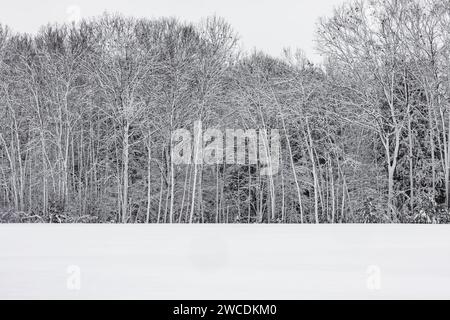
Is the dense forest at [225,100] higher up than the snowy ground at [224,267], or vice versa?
the dense forest at [225,100]

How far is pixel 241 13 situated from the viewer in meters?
36.0

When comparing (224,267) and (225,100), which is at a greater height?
(225,100)

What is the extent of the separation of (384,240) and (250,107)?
1975cm

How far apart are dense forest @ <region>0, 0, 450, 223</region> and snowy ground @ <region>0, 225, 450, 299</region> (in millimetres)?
10529

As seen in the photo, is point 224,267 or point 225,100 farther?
point 225,100

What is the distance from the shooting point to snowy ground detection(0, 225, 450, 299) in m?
9.01

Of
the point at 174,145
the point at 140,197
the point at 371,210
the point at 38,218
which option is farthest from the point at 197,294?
the point at 140,197

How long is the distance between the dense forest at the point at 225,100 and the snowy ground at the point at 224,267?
10529 millimetres

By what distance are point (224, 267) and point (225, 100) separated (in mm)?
24778

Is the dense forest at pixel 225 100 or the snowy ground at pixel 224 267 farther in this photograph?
the dense forest at pixel 225 100

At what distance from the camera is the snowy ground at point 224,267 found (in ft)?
29.6

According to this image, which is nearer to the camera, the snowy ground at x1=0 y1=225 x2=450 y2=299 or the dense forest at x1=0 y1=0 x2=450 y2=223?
the snowy ground at x1=0 y1=225 x2=450 y2=299

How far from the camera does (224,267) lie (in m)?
11.7
